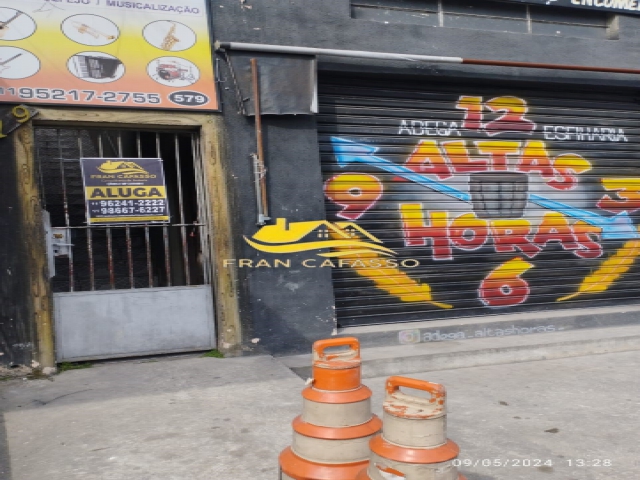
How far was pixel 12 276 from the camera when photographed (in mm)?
5863

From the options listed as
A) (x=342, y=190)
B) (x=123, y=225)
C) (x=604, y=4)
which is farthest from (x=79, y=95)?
(x=604, y=4)

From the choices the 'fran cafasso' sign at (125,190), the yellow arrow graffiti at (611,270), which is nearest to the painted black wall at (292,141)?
the 'fran cafasso' sign at (125,190)

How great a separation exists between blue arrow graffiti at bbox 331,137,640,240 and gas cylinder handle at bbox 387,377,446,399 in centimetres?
496

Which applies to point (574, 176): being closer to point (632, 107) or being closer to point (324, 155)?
point (632, 107)

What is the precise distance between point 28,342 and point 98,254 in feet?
3.61

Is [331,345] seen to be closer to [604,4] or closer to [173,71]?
[173,71]

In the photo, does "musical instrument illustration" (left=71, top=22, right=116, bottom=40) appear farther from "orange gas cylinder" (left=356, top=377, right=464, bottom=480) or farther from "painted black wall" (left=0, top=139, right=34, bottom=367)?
"orange gas cylinder" (left=356, top=377, right=464, bottom=480)

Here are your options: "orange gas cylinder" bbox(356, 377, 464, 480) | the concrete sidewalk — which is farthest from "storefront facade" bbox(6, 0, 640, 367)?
"orange gas cylinder" bbox(356, 377, 464, 480)

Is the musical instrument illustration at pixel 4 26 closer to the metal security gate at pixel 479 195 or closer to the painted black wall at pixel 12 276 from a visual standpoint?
the painted black wall at pixel 12 276

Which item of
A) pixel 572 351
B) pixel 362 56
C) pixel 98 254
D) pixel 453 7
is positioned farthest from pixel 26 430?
pixel 453 7

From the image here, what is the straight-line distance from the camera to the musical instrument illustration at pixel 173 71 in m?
6.39

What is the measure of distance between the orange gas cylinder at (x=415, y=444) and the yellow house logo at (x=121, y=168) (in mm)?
4609

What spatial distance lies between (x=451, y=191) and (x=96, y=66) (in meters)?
4.47

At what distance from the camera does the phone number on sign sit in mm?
5926
